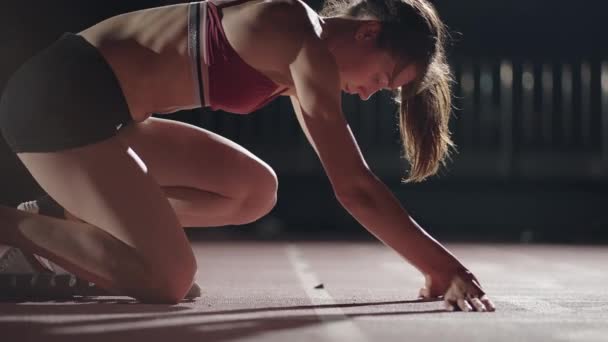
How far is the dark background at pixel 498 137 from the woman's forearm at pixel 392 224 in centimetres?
478

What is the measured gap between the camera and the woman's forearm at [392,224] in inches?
74.9

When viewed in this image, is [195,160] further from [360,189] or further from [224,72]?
[360,189]

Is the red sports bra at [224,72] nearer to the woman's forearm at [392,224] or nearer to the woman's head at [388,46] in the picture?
the woman's head at [388,46]

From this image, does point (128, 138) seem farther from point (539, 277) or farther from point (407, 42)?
point (539, 277)

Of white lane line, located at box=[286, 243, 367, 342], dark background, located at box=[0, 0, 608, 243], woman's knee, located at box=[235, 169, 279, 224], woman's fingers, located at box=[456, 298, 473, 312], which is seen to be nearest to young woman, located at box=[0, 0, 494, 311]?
woman's fingers, located at box=[456, 298, 473, 312]

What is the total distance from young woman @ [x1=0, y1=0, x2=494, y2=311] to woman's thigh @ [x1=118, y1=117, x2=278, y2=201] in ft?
0.74

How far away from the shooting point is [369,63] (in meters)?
2.04

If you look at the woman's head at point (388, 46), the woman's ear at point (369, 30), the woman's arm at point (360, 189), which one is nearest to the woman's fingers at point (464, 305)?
the woman's arm at point (360, 189)

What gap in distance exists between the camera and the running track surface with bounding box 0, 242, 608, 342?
1628 millimetres

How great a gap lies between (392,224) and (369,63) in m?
0.39

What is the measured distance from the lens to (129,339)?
155 centimetres

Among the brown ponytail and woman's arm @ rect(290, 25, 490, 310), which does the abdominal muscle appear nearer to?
woman's arm @ rect(290, 25, 490, 310)

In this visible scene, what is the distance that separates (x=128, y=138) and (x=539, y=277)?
5.55ft

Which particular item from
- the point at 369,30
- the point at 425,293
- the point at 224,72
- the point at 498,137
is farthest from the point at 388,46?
the point at 498,137
